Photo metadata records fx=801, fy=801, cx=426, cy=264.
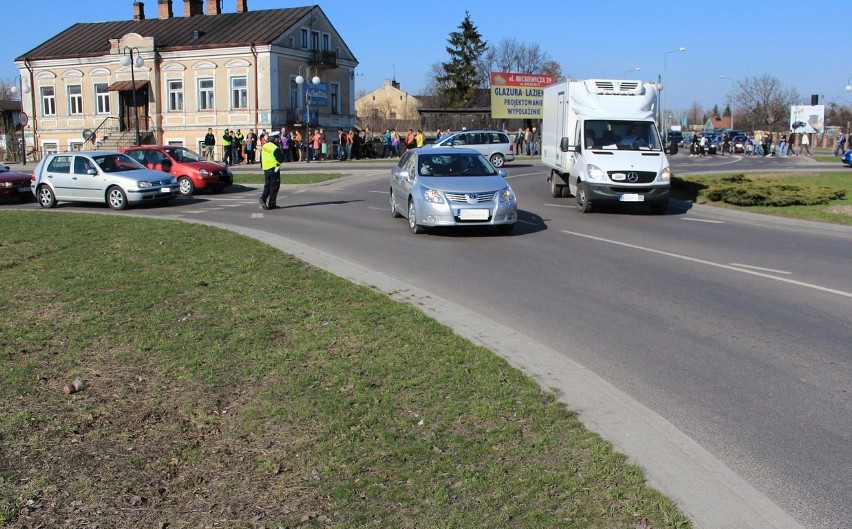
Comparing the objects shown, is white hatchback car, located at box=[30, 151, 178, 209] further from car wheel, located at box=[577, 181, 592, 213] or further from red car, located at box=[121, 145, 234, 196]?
car wheel, located at box=[577, 181, 592, 213]

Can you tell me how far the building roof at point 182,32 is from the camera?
50.3 m

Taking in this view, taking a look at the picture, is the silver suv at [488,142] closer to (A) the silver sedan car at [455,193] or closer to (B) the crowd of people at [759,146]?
(A) the silver sedan car at [455,193]

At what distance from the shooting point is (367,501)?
4.00 meters

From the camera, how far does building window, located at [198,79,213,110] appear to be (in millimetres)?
51094

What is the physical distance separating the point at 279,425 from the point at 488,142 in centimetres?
3415

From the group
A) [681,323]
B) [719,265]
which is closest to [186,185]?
[719,265]

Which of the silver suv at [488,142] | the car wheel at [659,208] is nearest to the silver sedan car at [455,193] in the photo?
the car wheel at [659,208]

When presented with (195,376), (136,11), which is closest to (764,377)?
(195,376)

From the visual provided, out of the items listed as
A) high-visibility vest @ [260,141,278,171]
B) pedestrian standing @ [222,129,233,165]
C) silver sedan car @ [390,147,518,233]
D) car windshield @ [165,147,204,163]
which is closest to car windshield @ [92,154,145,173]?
car windshield @ [165,147,204,163]

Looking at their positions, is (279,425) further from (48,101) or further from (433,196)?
(48,101)

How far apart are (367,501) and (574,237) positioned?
1122 centimetres

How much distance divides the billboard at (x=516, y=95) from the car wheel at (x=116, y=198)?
37.7 m

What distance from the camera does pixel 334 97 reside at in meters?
55.7

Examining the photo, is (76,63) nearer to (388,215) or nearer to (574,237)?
(388,215)
